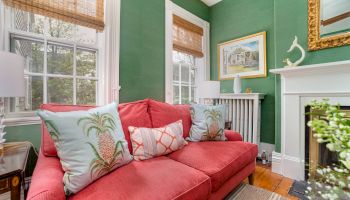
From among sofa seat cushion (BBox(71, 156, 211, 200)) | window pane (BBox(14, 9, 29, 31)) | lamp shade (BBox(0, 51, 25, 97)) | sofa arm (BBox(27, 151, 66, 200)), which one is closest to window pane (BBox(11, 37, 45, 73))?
window pane (BBox(14, 9, 29, 31))

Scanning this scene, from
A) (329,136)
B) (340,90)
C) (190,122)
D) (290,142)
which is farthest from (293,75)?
(329,136)

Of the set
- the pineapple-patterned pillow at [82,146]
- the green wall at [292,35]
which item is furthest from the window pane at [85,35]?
the green wall at [292,35]

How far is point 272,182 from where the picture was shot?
1.99 metres

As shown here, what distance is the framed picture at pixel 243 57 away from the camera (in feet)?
8.83

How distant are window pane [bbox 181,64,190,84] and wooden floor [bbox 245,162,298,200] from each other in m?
1.84

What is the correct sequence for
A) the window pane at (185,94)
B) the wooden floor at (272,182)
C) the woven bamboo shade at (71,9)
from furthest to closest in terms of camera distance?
the window pane at (185,94), the wooden floor at (272,182), the woven bamboo shade at (71,9)

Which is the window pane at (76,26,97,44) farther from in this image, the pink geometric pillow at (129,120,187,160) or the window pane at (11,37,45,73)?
the pink geometric pillow at (129,120,187,160)

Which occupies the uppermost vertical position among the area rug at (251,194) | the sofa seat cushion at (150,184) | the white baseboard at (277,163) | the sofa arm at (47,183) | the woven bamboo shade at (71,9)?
the woven bamboo shade at (71,9)

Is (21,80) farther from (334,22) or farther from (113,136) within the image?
(334,22)

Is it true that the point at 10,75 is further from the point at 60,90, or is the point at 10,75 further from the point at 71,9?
the point at 71,9

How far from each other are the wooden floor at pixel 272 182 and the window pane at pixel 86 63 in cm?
224

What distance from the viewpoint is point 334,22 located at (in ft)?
6.23

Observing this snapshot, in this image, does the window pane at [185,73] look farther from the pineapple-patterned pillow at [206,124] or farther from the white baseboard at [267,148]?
the white baseboard at [267,148]

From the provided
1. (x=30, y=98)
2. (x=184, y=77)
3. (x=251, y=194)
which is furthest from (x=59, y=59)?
(x=251, y=194)
